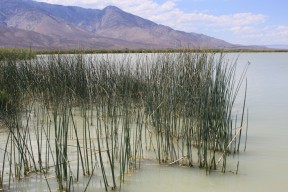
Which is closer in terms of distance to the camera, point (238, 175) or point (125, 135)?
point (238, 175)

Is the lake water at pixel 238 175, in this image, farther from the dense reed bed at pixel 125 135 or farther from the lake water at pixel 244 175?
the dense reed bed at pixel 125 135

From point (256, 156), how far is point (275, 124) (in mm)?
1930

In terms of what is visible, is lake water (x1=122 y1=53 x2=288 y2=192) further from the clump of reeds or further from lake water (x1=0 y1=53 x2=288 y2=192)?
the clump of reeds

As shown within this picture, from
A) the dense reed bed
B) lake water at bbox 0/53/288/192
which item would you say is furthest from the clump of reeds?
lake water at bbox 0/53/288/192

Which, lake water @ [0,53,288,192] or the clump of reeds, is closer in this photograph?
lake water @ [0,53,288,192]

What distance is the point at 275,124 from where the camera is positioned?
250 inches

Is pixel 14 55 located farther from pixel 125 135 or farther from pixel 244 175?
pixel 244 175

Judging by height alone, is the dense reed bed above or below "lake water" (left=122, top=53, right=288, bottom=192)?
above

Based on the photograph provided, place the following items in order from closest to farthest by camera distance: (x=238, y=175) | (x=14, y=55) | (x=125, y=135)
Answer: (x=238, y=175) < (x=125, y=135) < (x=14, y=55)

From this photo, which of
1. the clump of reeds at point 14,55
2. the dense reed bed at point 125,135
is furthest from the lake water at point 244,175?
the clump of reeds at point 14,55

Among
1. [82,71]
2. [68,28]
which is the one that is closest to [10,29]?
[68,28]

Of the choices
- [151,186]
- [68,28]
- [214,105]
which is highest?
[68,28]

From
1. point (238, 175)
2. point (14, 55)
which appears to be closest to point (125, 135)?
point (238, 175)

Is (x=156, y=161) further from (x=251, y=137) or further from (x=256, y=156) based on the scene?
(x=251, y=137)
